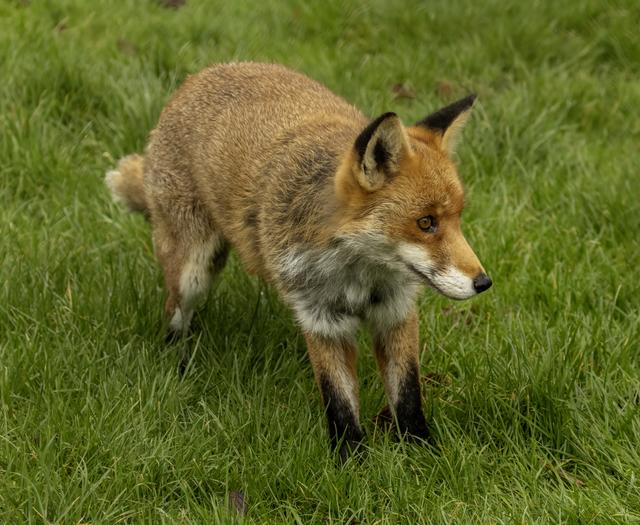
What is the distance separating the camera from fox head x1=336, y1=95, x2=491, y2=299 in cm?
425

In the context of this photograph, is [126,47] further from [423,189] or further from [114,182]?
[423,189]

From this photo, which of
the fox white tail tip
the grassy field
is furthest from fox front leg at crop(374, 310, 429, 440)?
the fox white tail tip

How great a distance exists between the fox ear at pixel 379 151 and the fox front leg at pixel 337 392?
0.88 metres

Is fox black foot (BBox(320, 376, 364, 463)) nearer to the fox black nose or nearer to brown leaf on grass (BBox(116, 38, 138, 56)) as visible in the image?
the fox black nose

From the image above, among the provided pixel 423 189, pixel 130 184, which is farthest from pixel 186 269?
pixel 423 189

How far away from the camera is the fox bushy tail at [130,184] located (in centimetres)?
627

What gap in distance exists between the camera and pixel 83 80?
25.5 ft

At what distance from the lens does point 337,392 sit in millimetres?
4836

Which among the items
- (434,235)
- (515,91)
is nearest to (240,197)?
(434,235)

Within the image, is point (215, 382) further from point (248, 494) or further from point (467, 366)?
point (467, 366)

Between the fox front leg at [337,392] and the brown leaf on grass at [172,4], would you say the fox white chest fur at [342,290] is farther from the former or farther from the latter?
the brown leaf on grass at [172,4]

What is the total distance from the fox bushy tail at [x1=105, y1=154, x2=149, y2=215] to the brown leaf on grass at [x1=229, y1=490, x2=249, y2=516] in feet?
7.71

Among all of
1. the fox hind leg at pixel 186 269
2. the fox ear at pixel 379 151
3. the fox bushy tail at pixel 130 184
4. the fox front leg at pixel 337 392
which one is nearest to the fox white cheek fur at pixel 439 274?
the fox ear at pixel 379 151

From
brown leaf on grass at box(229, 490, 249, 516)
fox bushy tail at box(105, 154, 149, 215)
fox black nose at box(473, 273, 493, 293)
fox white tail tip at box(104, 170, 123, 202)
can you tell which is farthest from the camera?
fox white tail tip at box(104, 170, 123, 202)
